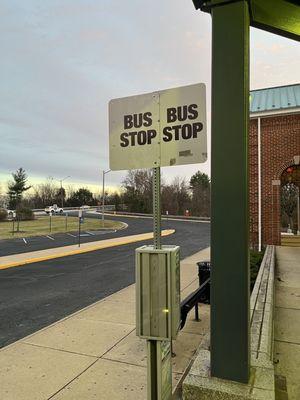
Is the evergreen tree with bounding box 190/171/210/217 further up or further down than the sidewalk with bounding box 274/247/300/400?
further up

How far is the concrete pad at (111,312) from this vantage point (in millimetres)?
6328

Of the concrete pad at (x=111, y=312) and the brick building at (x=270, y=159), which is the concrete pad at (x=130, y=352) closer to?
the concrete pad at (x=111, y=312)

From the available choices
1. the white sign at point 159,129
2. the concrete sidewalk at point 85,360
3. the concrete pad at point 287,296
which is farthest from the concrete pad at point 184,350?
the white sign at point 159,129

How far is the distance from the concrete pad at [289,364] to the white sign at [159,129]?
2600 millimetres

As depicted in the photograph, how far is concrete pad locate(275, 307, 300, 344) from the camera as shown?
5.17 meters

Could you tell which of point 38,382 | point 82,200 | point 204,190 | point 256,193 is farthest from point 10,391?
point 82,200

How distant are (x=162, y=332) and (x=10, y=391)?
6.83ft

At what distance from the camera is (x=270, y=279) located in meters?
7.23

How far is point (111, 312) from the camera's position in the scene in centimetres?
680

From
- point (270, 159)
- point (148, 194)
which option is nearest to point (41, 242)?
point (270, 159)

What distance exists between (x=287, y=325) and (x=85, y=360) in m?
3.15

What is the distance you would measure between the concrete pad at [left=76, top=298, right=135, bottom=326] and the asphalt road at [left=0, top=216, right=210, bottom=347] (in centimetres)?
46

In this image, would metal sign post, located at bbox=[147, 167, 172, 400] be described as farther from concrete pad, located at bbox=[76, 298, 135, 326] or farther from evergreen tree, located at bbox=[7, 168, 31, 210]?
evergreen tree, located at bbox=[7, 168, 31, 210]

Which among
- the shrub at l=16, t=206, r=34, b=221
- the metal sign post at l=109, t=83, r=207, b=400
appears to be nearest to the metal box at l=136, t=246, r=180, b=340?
the metal sign post at l=109, t=83, r=207, b=400
